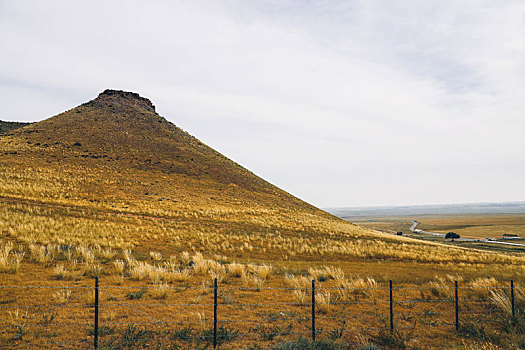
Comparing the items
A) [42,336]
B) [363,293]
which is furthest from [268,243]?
[42,336]

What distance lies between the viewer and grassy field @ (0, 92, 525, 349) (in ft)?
40.8

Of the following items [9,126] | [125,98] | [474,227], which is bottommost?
[474,227]

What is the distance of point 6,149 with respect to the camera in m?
58.6

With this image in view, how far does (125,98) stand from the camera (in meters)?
103

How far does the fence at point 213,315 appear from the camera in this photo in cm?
776

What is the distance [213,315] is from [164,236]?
1899 centimetres

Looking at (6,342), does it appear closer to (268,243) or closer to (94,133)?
(268,243)

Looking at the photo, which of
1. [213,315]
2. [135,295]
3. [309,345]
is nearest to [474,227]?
[213,315]

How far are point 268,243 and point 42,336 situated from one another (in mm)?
22254

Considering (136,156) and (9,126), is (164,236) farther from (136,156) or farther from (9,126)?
(9,126)

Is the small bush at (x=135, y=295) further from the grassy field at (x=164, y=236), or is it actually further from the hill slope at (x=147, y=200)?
the hill slope at (x=147, y=200)

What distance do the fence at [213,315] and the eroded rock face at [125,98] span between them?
100 m

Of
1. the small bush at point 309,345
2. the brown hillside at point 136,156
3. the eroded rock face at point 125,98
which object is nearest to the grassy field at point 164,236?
the brown hillside at point 136,156

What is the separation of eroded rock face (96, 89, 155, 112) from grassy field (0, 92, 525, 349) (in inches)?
571
